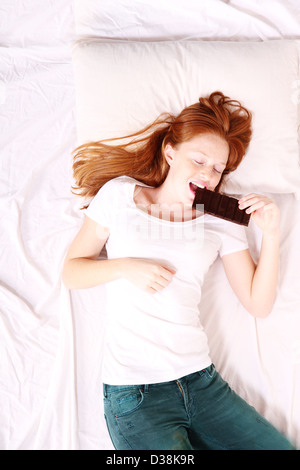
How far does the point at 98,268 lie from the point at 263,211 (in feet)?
2.06

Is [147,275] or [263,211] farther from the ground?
[263,211]

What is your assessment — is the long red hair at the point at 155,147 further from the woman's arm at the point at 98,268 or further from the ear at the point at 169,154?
the woman's arm at the point at 98,268

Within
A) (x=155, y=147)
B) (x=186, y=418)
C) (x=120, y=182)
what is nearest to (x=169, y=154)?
(x=155, y=147)

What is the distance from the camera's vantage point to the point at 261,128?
188cm

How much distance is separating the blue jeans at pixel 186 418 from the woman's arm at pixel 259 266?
1.00ft

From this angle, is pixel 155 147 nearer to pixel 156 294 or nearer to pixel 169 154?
pixel 169 154

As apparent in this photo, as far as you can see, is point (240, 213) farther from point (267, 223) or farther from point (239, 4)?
point (239, 4)

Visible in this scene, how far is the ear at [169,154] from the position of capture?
1.78 m

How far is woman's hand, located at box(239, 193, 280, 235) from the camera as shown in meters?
1.69

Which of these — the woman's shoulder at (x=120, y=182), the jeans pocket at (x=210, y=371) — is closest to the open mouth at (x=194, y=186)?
the woman's shoulder at (x=120, y=182)

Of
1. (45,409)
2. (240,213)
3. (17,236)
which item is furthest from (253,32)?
(45,409)

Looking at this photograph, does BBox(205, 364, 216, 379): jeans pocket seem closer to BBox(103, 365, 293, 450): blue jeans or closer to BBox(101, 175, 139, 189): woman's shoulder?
BBox(103, 365, 293, 450): blue jeans

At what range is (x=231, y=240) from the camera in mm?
1772

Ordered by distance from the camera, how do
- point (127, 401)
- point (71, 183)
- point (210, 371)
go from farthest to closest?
point (71, 183), point (210, 371), point (127, 401)
